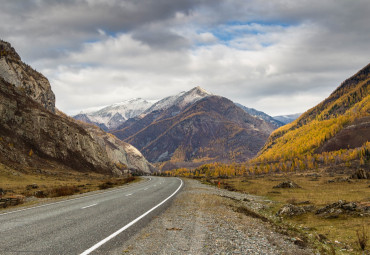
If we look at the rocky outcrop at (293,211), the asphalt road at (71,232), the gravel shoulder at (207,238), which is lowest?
the rocky outcrop at (293,211)

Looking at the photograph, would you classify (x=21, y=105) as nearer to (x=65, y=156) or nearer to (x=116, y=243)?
(x=65, y=156)

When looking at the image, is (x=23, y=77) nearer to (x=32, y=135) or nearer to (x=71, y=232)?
(x=32, y=135)

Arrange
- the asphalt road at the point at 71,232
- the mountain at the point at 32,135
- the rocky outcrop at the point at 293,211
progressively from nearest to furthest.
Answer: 1. the asphalt road at the point at 71,232
2. the rocky outcrop at the point at 293,211
3. the mountain at the point at 32,135

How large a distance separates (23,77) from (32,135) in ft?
129

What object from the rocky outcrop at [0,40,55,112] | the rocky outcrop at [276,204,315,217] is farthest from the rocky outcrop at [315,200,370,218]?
the rocky outcrop at [0,40,55,112]

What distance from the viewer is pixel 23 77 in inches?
4094

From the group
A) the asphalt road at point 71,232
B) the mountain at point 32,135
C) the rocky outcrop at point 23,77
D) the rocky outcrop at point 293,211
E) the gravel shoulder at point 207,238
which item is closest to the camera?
the asphalt road at point 71,232

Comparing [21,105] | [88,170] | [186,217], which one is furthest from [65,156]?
[186,217]

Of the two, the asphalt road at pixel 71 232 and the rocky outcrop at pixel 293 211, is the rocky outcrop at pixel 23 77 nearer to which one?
the asphalt road at pixel 71 232

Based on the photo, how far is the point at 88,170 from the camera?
89.9 m

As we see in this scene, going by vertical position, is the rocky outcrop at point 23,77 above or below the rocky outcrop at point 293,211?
above

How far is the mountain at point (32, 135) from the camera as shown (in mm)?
68812

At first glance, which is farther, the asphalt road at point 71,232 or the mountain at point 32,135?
the mountain at point 32,135

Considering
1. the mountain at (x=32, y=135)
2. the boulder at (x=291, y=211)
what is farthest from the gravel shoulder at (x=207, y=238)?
the mountain at (x=32, y=135)
